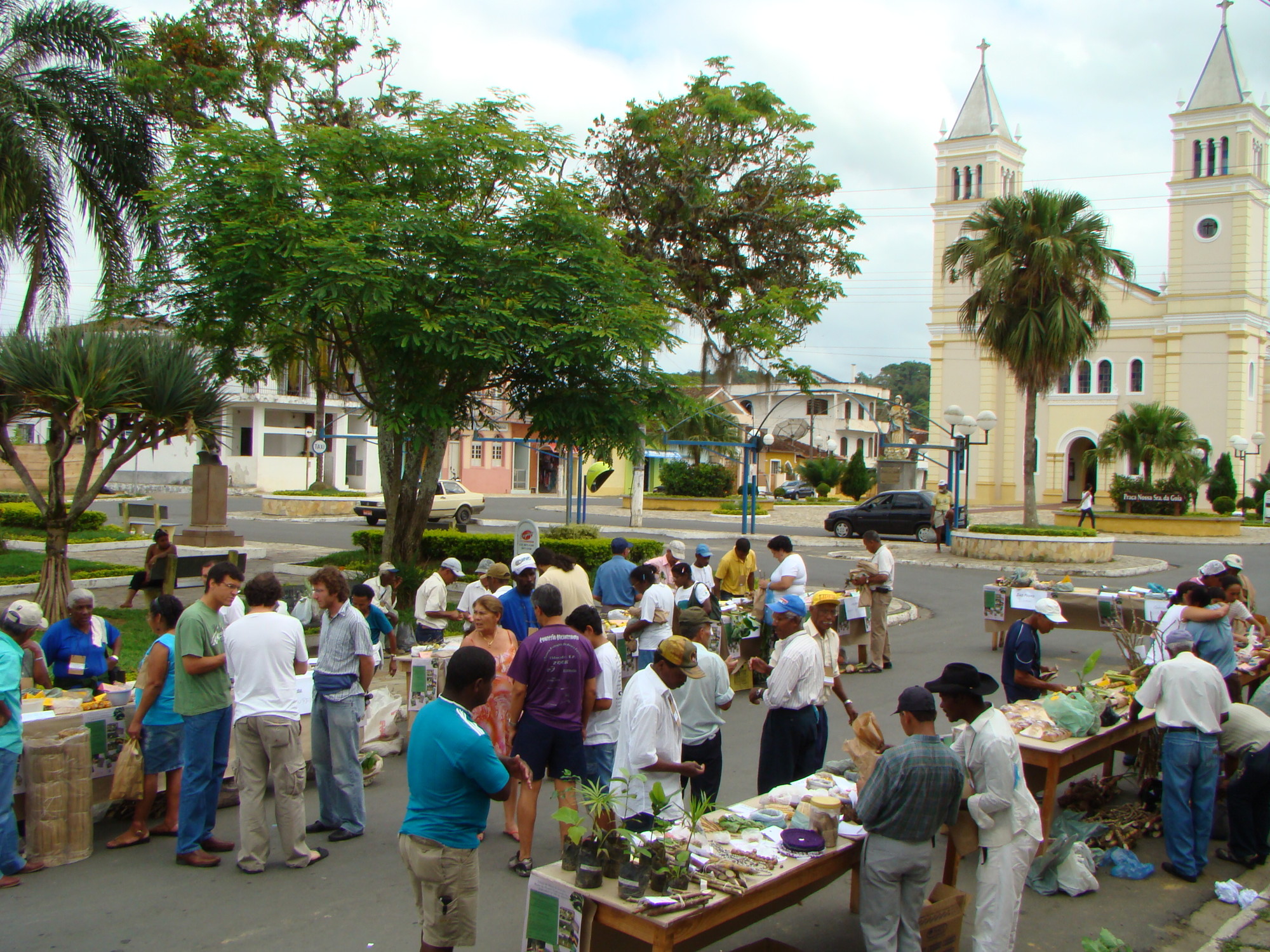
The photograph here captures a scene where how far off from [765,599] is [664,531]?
20.4 meters

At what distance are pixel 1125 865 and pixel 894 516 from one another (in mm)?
25766

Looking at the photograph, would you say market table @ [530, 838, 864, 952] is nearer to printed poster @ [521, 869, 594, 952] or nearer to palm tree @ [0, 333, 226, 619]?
printed poster @ [521, 869, 594, 952]

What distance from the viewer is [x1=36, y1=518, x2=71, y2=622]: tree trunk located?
40.5ft

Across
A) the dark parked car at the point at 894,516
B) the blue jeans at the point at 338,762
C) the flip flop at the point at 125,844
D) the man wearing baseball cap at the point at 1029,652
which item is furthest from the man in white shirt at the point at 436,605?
the dark parked car at the point at 894,516

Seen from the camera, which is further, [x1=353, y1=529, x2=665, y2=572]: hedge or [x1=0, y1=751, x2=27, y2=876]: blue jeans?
[x1=353, y1=529, x2=665, y2=572]: hedge

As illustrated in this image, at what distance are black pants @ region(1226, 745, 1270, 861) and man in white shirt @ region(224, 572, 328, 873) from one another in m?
5.88

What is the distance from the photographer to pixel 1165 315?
48.0m

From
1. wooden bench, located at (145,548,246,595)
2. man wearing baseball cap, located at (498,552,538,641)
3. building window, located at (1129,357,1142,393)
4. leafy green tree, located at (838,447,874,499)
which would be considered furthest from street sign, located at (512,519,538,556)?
building window, located at (1129,357,1142,393)

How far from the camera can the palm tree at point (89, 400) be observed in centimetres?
1134

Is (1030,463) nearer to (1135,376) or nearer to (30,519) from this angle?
(1135,376)

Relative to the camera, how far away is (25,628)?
604cm

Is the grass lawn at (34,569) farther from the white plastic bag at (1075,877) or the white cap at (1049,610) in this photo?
the white plastic bag at (1075,877)

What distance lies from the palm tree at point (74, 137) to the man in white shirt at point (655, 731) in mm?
13630

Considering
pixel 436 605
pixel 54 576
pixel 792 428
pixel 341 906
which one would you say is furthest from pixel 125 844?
pixel 792 428
